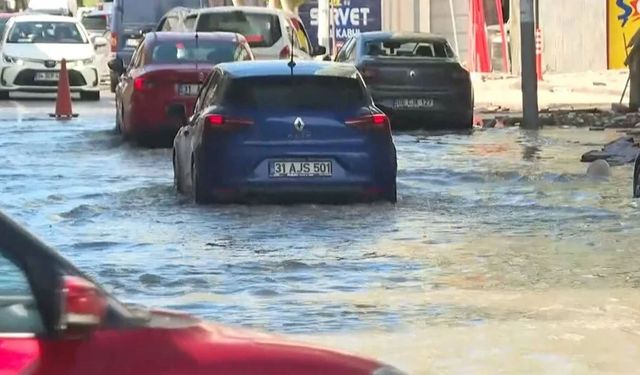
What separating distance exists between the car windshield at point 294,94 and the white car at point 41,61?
17304 millimetres

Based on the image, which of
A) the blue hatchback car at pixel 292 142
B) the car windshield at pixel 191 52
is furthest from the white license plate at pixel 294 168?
the car windshield at pixel 191 52

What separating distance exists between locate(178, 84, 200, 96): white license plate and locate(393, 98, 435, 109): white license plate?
12.6 ft

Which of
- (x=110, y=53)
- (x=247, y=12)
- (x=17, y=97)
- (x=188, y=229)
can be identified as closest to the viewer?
(x=188, y=229)

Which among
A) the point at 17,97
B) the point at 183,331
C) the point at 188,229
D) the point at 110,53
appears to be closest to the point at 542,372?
the point at 183,331

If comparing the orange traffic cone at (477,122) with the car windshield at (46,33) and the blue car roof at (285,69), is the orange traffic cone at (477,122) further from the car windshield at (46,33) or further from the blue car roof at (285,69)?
the blue car roof at (285,69)

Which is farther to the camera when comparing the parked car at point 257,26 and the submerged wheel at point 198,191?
the parked car at point 257,26

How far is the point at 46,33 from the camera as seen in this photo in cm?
3319

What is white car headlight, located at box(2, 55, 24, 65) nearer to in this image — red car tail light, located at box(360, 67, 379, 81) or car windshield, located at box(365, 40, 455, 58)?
car windshield, located at box(365, 40, 455, 58)

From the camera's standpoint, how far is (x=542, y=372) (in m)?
7.86

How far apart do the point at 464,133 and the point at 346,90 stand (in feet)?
30.7

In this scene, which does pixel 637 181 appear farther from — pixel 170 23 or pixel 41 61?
pixel 41 61

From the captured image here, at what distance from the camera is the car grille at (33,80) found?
103ft

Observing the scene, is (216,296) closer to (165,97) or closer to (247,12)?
(165,97)

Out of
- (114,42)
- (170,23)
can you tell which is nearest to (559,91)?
(170,23)
